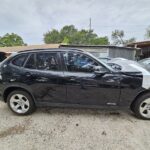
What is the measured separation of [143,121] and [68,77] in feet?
6.73

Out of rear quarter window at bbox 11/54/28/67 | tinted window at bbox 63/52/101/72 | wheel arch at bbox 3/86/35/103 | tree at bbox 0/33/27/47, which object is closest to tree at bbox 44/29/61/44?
A: tree at bbox 0/33/27/47

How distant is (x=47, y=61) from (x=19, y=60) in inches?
29.4

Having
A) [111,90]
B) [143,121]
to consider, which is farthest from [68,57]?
[143,121]

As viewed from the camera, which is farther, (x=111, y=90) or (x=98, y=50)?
(x=98, y=50)

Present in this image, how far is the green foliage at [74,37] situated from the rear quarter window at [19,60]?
39371mm

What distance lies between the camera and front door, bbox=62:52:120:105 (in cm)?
382

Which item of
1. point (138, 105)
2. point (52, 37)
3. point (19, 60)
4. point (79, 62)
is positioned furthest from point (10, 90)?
point (52, 37)

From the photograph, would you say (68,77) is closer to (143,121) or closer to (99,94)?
(99,94)

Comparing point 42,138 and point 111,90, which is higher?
point 111,90

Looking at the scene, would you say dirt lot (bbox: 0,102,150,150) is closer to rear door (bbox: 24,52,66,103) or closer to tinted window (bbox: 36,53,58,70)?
rear door (bbox: 24,52,66,103)

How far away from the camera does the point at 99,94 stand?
3.91 metres

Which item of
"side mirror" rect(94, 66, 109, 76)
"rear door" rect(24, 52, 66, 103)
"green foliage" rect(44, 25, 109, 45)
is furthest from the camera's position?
"green foliage" rect(44, 25, 109, 45)

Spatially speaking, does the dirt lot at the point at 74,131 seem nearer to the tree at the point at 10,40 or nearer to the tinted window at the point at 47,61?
the tinted window at the point at 47,61

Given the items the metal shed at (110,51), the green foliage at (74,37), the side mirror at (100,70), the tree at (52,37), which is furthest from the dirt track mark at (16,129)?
the tree at (52,37)
